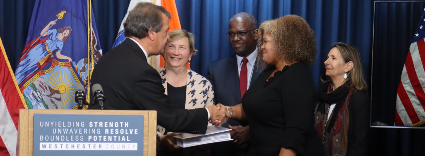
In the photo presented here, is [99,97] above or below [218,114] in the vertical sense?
above

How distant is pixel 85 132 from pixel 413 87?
298 cm

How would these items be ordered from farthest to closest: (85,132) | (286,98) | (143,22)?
(143,22) < (286,98) < (85,132)

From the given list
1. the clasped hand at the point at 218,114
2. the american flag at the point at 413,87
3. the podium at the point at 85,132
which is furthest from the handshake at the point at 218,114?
the american flag at the point at 413,87

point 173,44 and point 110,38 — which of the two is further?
point 110,38

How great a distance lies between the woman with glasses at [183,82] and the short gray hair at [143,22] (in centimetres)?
69

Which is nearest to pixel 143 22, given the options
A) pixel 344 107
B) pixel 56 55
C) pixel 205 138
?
pixel 205 138

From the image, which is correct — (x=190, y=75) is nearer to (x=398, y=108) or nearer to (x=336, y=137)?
(x=336, y=137)

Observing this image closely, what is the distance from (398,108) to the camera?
134 inches

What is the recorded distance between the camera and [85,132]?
1.36m

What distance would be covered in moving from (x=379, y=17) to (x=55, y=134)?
3229 millimetres

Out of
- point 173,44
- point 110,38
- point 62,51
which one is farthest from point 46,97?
point 173,44

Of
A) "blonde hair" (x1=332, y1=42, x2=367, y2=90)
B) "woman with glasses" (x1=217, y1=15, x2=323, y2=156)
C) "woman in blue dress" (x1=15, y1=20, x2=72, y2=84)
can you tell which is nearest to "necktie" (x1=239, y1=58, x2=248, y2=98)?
"blonde hair" (x1=332, y1=42, x2=367, y2=90)

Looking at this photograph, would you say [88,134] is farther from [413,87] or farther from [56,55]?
[413,87]

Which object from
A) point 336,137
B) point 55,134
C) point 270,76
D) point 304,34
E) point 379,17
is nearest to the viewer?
point 55,134
